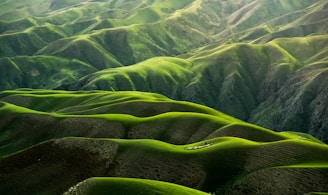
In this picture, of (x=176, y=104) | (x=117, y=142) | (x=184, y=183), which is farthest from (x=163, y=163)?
(x=176, y=104)

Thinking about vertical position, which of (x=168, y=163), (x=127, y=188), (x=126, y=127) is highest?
(x=127, y=188)

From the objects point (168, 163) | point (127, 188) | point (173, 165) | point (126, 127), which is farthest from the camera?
point (126, 127)

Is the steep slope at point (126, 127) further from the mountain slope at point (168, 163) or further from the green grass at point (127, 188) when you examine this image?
the green grass at point (127, 188)

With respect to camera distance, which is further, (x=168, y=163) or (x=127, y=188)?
(x=168, y=163)

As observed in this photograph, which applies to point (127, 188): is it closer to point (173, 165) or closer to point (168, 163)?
point (173, 165)

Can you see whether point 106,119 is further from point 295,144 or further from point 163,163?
point 295,144

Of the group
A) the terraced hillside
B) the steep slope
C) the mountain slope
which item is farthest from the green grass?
the steep slope

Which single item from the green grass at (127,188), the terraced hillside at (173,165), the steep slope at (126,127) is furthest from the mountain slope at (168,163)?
the green grass at (127,188)

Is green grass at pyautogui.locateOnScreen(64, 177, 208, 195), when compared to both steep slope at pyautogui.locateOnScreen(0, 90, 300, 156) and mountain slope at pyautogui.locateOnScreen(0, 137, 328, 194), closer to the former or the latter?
mountain slope at pyautogui.locateOnScreen(0, 137, 328, 194)

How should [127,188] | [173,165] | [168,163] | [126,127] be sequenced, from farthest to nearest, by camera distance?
[126,127]
[168,163]
[173,165]
[127,188]

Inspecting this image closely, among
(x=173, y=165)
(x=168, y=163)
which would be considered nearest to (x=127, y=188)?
(x=173, y=165)

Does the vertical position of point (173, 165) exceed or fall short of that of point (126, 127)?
it exceeds it
